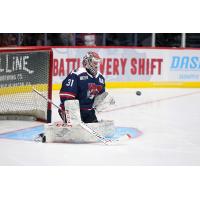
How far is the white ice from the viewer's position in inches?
176

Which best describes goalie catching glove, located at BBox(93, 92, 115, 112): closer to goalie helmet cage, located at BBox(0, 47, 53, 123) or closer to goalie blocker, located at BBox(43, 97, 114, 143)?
goalie blocker, located at BBox(43, 97, 114, 143)

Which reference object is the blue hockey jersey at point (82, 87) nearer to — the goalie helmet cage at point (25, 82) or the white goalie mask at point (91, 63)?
the white goalie mask at point (91, 63)

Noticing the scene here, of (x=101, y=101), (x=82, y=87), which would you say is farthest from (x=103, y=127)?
(x=82, y=87)

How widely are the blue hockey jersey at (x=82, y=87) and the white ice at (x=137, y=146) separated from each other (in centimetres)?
40

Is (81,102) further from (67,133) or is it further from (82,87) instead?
(67,133)

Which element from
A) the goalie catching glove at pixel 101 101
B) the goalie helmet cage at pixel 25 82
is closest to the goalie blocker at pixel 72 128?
the goalie catching glove at pixel 101 101

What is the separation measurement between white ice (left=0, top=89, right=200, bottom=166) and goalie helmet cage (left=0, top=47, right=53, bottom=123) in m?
0.22

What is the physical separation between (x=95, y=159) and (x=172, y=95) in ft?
12.9

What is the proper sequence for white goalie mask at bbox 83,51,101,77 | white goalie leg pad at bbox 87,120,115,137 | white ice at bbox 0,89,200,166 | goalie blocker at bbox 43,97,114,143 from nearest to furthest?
1. white ice at bbox 0,89,200,166
2. goalie blocker at bbox 43,97,114,143
3. white goalie mask at bbox 83,51,101,77
4. white goalie leg pad at bbox 87,120,115,137

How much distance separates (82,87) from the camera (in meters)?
4.96

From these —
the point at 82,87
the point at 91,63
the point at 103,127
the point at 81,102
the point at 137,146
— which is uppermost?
the point at 91,63

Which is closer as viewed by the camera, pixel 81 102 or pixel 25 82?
pixel 81 102

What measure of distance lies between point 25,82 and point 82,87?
5.07 ft

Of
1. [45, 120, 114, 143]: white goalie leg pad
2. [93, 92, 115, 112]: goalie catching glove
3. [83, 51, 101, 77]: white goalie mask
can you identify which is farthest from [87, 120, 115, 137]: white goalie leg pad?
[83, 51, 101, 77]: white goalie mask
